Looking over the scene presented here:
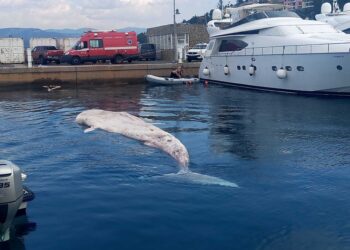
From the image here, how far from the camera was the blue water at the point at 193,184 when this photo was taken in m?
8.04

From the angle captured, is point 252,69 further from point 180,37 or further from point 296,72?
point 180,37

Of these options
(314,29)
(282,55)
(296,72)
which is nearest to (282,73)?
(296,72)

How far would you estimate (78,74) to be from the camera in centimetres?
3434

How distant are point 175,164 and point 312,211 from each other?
3855 millimetres

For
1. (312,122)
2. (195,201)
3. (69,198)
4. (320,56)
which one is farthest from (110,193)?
(320,56)

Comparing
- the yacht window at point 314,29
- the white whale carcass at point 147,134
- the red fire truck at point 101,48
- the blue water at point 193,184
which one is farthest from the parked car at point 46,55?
the white whale carcass at point 147,134

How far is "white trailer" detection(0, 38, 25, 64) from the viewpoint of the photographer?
42438 mm

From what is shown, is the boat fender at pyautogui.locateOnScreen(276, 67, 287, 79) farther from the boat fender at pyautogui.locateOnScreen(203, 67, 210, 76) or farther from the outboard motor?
the outboard motor

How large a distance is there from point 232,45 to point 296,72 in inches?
254

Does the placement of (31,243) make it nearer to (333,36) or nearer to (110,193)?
(110,193)

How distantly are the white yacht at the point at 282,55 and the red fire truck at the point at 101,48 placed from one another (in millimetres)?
9312

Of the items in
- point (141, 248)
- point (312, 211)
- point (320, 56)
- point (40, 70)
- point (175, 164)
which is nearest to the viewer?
point (141, 248)

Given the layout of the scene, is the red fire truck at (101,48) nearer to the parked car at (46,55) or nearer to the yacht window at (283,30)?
the parked car at (46,55)

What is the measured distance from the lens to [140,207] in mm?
9305
